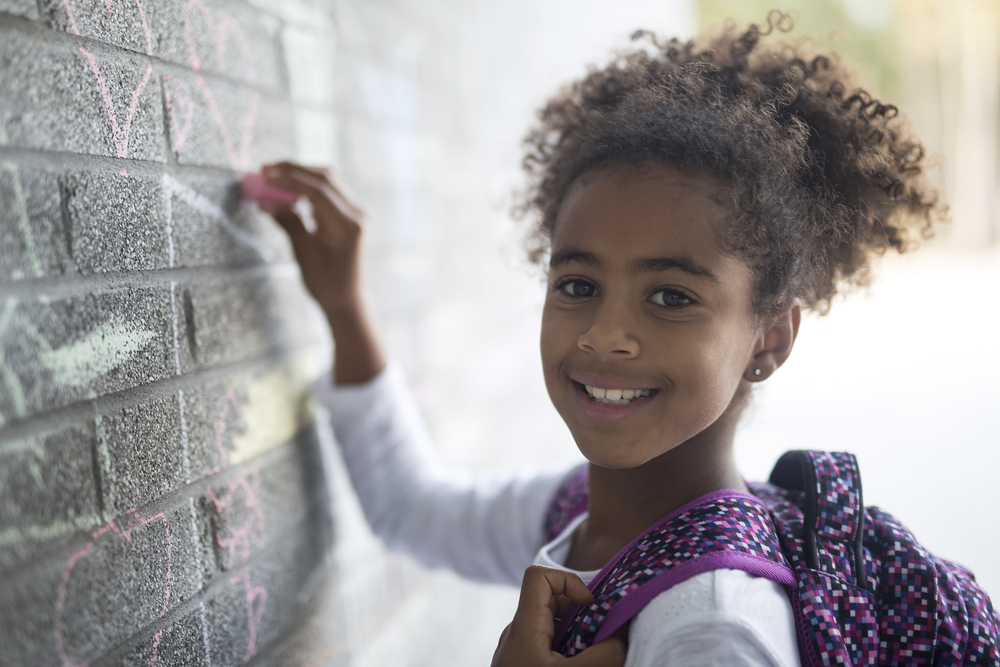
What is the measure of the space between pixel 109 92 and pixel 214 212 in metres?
0.23

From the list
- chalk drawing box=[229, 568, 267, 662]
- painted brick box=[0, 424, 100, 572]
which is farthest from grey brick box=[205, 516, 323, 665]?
painted brick box=[0, 424, 100, 572]

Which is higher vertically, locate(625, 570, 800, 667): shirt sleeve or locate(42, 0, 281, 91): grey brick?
locate(42, 0, 281, 91): grey brick

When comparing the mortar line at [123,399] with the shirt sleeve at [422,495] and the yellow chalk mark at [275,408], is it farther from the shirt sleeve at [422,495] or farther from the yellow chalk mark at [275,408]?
the shirt sleeve at [422,495]

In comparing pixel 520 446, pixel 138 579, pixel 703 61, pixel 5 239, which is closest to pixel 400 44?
pixel 703 61

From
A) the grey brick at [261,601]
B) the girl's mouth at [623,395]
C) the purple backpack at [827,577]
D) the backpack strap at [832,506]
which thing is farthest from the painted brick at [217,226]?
the backpack strap at [832,506]

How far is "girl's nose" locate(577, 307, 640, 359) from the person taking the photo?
0.85 m

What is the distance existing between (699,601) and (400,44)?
1.33 metres

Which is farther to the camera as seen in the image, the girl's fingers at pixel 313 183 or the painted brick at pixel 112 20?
the girl's fingers at pixel 313 183

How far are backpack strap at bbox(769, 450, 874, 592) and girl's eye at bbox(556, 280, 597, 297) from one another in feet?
1.25

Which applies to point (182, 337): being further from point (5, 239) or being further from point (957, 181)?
point (957, 181)

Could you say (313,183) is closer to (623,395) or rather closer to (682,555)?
(623,395)

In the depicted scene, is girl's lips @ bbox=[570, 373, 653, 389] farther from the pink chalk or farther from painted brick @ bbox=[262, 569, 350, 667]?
painted brick @ bbox=[262, 569, 350, 667]

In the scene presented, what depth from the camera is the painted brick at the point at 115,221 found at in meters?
0.70

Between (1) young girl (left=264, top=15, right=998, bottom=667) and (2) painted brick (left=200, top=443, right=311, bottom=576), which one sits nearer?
(1) young girl (left=264, top=15, right=998, bottom=667)
